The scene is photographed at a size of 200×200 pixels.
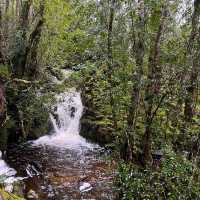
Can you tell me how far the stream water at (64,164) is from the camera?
1077 centimetres

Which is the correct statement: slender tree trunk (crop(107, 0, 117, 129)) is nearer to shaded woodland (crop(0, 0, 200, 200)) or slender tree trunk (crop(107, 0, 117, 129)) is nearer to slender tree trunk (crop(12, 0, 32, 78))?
shaded woodland (crop(0, 0, 200, 200))

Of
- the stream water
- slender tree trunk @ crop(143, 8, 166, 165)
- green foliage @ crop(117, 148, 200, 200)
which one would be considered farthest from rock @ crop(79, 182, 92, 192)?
green foliage @ crop(117, 148, 200, 200)

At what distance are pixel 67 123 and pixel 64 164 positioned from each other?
5123 millimetres

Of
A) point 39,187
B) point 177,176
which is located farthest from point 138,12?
point 39,187

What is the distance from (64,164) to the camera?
13453 millimetres

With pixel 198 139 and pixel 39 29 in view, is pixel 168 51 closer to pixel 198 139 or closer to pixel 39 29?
pixel 198 139

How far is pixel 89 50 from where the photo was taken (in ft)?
26.7

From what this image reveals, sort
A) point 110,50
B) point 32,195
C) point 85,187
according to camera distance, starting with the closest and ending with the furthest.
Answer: point 110,50
point 32,195
point 85,187

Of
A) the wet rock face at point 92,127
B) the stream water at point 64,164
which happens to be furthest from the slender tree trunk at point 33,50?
the wet rock face at point 92,127

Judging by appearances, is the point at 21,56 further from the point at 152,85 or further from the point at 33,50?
the point at 152,85

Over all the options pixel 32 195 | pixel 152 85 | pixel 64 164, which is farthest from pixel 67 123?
pixel 152 85

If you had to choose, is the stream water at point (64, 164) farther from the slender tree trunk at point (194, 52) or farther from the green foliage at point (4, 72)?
the slender tree trunk at point (194, 52)

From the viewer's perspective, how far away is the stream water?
35.3 ft

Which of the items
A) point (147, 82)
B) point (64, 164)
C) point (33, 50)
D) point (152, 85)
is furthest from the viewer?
point (33, 50)
